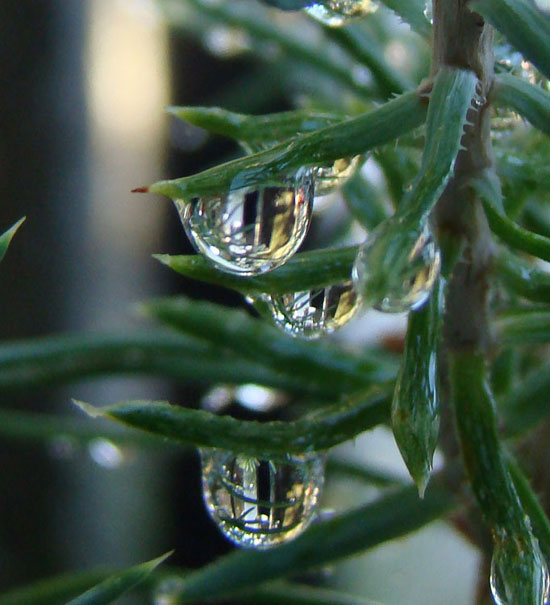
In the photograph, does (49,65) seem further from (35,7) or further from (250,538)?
(250,538)

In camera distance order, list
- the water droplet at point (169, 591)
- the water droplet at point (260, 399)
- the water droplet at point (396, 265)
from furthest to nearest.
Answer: the water droplet at point (260, 399), the water droplet at point (169, 591), the water droplet at point (396, 265)

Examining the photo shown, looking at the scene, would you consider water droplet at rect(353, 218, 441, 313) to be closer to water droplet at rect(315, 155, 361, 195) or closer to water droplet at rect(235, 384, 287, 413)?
water droplet at rect(315, 155, 361, 195)

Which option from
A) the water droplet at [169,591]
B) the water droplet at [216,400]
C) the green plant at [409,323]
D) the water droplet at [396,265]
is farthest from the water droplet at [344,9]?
the water droplet at [216,400]

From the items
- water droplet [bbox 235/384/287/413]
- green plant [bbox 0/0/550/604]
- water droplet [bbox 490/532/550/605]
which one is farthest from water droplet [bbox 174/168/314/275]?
water droplet [bbox 235/384/287/413]

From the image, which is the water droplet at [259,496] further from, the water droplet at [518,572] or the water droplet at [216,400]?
the water droplet at [216,400]

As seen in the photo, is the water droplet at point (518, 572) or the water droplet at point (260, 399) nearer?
the water droplet at point (518, 572)

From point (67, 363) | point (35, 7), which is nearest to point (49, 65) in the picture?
point (35, 7)
